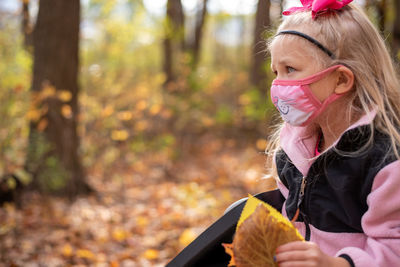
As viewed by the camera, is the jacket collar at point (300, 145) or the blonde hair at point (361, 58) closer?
the blonde hair at point (361, 58)

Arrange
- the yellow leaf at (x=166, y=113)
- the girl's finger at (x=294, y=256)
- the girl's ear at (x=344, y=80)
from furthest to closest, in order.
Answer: the yellow leaf at (x=166, y=113), the girl's ear at (x=344, y=80), the girl's finger at (x=294, y=256)

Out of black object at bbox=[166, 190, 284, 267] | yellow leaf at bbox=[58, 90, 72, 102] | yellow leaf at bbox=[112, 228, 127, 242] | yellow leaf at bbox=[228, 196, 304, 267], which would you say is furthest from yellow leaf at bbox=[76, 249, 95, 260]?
yellow leaf at bbox=[228, 196, 304, 267]

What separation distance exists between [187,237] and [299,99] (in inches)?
130

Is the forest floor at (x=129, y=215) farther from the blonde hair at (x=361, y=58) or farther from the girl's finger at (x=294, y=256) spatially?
the girl's finger at (x=294, y=256)

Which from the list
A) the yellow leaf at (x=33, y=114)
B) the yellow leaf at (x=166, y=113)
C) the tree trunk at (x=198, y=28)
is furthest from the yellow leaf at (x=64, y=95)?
the tree trunk at (x=198, y=28)

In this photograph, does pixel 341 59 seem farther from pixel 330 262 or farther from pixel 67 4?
pixel 67 4

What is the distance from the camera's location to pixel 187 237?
179 inches

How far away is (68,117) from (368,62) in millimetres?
4643

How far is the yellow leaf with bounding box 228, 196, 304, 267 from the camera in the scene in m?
1.21

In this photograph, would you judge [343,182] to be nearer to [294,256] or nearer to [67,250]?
[294,256]

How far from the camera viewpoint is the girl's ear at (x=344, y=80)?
1469mm

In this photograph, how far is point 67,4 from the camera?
5418mm

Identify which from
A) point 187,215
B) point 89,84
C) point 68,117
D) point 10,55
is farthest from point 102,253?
point 89,84

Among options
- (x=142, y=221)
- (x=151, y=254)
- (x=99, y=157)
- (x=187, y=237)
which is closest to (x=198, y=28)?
(x=99, y=157)
